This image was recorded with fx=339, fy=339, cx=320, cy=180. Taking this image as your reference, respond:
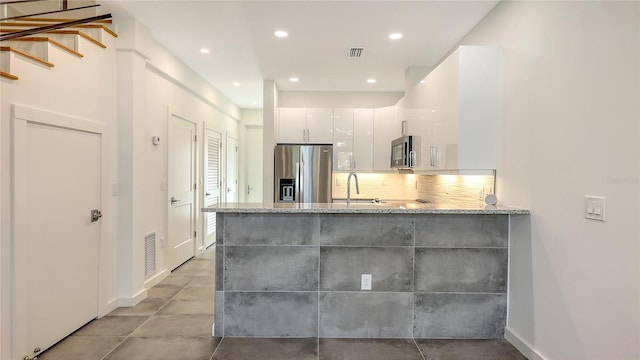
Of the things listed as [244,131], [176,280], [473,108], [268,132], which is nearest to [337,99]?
[268,132]

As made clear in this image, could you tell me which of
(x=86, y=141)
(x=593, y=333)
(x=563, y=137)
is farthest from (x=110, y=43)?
(x=593, y=333)

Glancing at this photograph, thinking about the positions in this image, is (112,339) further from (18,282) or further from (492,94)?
(492,94)

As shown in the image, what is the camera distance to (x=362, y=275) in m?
2.58

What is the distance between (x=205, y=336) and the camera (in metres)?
2.60

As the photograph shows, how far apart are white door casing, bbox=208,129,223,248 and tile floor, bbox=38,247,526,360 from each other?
9.15 ft

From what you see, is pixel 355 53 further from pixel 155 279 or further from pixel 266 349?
pixel 155 279

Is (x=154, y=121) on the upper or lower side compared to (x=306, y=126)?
lower

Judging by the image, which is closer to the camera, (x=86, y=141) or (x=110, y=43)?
(x=86, y=141)

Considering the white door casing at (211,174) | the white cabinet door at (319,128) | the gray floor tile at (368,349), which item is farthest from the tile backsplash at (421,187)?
the white door casing at (211,174)

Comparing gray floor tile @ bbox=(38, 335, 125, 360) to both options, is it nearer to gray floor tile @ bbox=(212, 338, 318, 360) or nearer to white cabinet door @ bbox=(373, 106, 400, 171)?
gray floor tile @ bbox=(212, 338, 318, 360)

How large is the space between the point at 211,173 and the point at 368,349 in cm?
424

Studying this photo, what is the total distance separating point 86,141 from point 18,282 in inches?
44.6

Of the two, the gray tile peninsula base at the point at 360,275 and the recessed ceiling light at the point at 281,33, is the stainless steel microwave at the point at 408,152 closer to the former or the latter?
the gray tile peninsula base at the point at 360,275

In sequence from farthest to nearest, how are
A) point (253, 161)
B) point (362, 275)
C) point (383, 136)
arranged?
point (253, 161), point (383, 136), point (362, 275)
